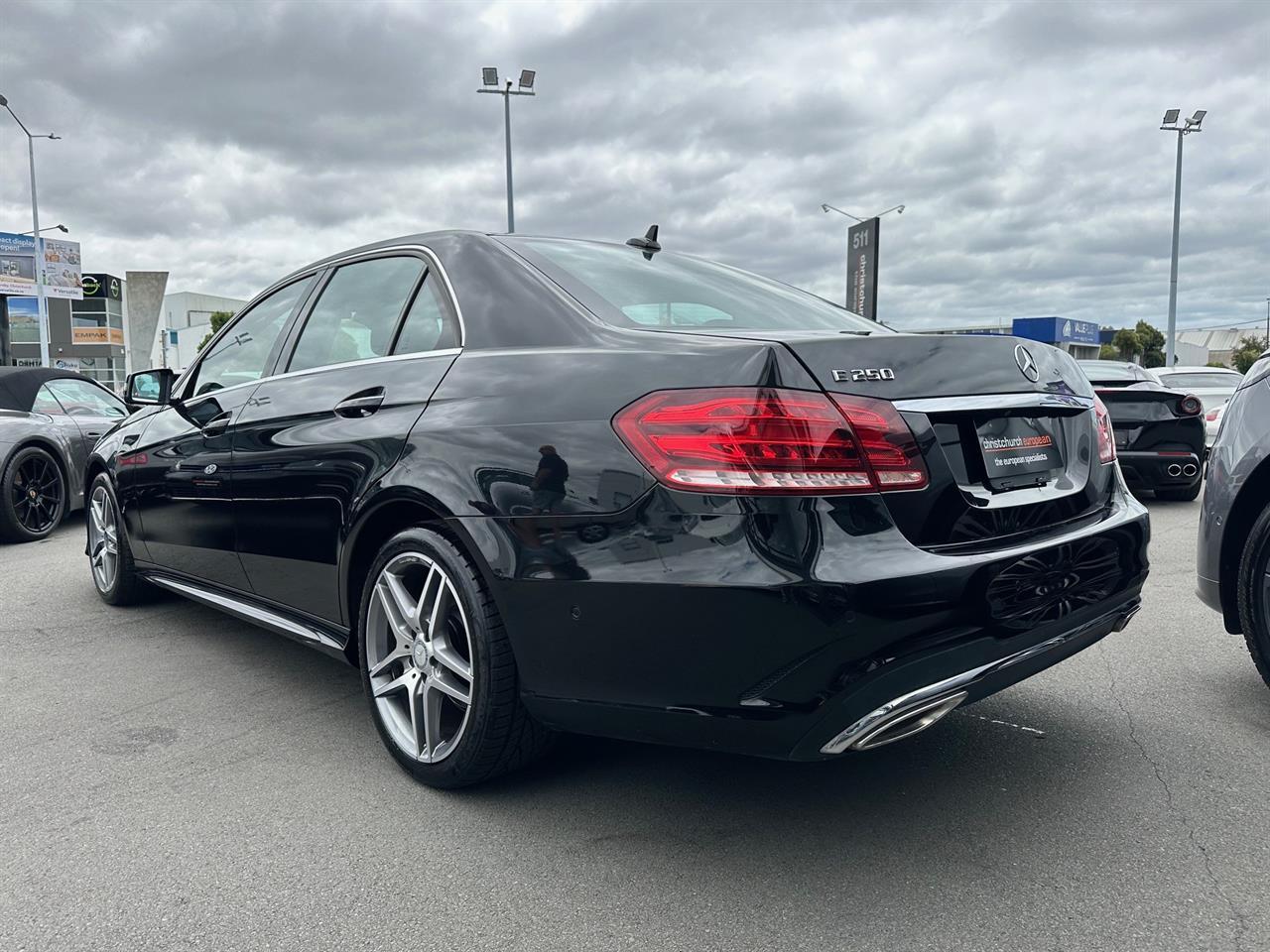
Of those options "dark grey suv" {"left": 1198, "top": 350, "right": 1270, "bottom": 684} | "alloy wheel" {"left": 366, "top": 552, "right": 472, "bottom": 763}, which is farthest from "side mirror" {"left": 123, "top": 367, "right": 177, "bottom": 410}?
"dark grey suv" {"left": 1198, "top": 350, "right": 1270, "bottom": 684}

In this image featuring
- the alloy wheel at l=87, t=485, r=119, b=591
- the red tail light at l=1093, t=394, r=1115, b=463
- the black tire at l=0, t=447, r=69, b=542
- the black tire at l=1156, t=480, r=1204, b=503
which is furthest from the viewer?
the black tire at l=1156, t=480, r=1204, b=503

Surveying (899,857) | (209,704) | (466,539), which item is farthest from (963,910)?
(209,704)

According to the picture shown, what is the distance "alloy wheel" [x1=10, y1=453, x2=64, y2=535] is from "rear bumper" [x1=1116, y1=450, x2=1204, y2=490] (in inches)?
350

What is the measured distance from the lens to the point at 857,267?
102ft

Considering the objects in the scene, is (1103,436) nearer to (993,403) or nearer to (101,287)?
(993,403)

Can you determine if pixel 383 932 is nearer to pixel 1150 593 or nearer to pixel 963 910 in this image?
pixel 963 910

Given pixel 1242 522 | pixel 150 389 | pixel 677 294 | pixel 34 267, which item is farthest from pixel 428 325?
pixel 34 267

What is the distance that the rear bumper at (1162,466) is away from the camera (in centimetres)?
876

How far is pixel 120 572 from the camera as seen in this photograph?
5.00m

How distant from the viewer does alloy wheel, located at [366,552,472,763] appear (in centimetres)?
270

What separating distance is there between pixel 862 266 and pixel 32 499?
26555mm

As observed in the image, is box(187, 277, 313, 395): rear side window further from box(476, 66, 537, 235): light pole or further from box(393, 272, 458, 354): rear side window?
box(476, 66, 537, 235): light pole

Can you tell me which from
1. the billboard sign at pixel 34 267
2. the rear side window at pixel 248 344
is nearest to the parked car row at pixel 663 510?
the rear side window at pixel 248 344

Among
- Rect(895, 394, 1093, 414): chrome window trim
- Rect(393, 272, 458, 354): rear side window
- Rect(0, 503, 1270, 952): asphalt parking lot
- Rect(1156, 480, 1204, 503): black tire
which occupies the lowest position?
Rect(0, 503, 1270, 952): asphalt parking lot
